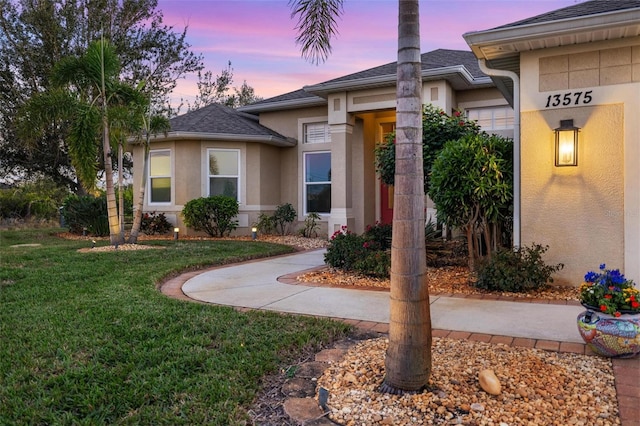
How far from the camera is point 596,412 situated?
101 inches

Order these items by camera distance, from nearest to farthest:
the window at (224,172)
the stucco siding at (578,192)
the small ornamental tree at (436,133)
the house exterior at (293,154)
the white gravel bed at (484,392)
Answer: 1. the white gravel bed at (484,392)
2. the stucco siding at (578,192)
3. the small ornamental tree at (436,133)
4. the house exterior at (293,154)
5. the window at (224,172)

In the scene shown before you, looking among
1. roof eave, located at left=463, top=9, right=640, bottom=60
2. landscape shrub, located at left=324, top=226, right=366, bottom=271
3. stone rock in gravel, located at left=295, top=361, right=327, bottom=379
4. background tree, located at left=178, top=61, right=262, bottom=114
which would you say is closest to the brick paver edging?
stone rock in gravel, located at left=295, top=361, right=327, bottom=379

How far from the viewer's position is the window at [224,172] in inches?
536

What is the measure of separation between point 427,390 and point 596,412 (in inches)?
37.0

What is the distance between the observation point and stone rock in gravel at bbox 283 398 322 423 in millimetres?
2604

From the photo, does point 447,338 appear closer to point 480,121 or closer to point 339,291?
point 339,291

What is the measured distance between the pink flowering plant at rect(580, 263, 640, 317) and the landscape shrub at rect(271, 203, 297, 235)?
1028cm

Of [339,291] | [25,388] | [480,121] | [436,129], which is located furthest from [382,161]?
[25,388]

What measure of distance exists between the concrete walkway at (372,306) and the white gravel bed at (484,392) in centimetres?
70

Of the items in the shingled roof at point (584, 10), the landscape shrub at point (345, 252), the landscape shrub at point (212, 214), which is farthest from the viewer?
the landscape shrub at point (212, 214)

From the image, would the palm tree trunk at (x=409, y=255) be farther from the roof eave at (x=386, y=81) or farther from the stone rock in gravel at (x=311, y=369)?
the roof eave at (x=386, y=81)

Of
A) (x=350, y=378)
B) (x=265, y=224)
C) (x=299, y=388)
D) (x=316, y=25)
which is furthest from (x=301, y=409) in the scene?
(x=265, y=224)

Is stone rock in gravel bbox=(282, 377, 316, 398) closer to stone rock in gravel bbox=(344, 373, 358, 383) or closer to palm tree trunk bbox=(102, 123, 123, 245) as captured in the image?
stone rock in gravel bbox=(344, 373, 358, 383)

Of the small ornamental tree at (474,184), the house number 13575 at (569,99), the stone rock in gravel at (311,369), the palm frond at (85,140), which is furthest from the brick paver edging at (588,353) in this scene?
the palm frond at (85,140)
